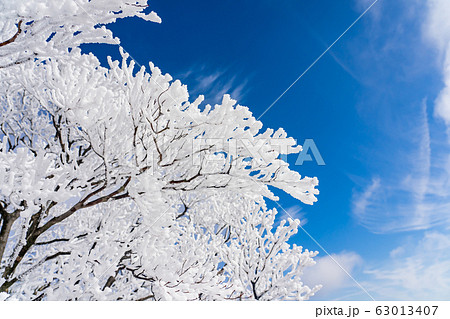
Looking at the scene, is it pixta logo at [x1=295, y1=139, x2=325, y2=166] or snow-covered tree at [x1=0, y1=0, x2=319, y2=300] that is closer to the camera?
snow-covered tree at [x1=0, y1=0, x2=319, y2=300]

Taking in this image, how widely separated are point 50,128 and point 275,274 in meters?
6.40

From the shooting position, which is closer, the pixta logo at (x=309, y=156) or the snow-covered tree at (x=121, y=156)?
the snow-covered tree at (x=121, y=156)

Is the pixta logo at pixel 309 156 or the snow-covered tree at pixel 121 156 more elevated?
the pixta logo at pixel 309 156

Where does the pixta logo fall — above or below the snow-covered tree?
above
